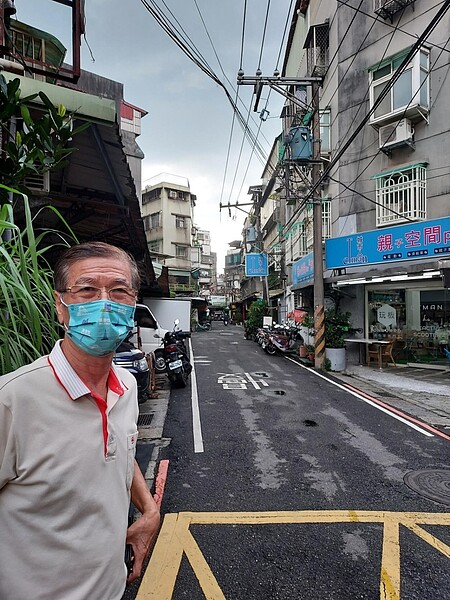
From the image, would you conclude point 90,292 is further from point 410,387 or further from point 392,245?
point 392,245

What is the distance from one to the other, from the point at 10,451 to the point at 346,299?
12743 mm

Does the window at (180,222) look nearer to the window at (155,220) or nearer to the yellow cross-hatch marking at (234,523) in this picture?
the window at (155,220)

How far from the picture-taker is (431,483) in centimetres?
405

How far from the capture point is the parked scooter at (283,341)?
15031 mm

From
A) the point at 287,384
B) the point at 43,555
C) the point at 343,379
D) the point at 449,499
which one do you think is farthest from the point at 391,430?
the point at 43,555

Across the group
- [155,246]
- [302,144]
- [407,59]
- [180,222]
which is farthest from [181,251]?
[407,59]

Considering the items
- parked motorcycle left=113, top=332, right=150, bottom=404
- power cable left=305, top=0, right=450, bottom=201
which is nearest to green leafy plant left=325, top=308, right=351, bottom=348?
power cable left=305, top=0, right=450, bottom=201

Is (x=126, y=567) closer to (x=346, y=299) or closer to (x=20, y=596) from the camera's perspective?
(x=20, y=596)

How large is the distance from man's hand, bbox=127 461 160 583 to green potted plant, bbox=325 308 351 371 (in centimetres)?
1080

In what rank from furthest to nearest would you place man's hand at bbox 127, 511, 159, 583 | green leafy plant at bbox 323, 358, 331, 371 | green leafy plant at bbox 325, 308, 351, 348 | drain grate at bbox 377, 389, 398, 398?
green leafy plant at bbox 325, 308, 351, 348, green leafy plant at bbox 323, 358, 331, 371, drain grate at bbox 377, 389, 398, 398, man's hand at bbox 127, 511, 159, 583

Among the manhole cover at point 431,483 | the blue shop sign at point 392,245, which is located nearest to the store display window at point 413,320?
the blue shop sign at point 392,245

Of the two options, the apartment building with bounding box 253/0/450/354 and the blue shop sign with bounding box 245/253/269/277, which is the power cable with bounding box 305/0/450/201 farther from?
the blue shop sign with bounding box 245/253/269/277

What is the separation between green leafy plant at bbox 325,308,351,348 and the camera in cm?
1189

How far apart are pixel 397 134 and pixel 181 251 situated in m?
28.2
